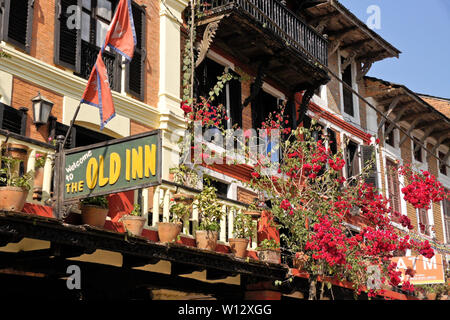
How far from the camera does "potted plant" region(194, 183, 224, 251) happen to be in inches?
463

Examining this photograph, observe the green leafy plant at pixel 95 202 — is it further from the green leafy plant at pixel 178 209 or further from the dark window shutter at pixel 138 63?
the dark window shutter at pixel 138 63

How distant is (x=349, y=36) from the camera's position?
2233 cm

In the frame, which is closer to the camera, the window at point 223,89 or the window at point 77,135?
the window at point 77,135

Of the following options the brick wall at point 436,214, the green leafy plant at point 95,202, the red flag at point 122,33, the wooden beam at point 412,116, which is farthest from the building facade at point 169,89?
the brick wall at point 436,214

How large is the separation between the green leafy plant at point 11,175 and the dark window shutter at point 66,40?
3754 mm

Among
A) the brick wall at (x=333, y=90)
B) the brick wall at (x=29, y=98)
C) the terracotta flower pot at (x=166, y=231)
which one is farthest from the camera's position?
the brick wall at (x=333, y=90)

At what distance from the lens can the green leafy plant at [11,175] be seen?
886cm

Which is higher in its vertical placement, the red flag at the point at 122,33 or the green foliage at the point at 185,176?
the red flag at the point at 122,33

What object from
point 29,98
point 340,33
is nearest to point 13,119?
point 29,98

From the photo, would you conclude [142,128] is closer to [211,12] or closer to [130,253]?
[211,12]

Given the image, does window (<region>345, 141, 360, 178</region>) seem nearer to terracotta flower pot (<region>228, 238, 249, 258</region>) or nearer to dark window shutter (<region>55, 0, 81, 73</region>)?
terracotta flower pot (<region>228, 238, 249, 258</region>)

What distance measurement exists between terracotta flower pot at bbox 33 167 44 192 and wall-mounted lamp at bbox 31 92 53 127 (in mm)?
2204

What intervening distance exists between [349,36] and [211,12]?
26.1 ft

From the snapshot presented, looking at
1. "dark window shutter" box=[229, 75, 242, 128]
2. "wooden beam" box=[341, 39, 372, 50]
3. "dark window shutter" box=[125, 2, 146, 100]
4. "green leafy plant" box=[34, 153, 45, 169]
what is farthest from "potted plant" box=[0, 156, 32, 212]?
"wooden beam" box=[341, 39, 372, 50]
